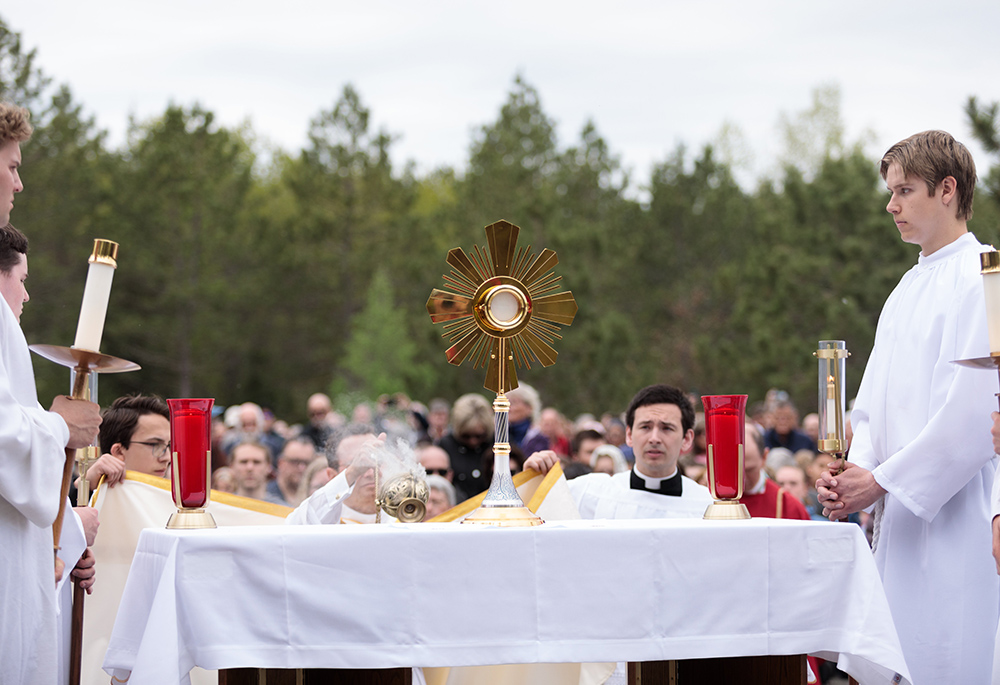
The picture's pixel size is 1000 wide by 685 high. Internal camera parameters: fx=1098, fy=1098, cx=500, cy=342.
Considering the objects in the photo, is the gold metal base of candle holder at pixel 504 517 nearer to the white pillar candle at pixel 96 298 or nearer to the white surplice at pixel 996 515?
the white pillar candle at pixel 96 298

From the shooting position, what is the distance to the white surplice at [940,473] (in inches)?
137

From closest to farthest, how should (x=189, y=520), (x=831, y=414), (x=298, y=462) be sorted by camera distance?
(x=189, y=520) < (x=831, y=414) < (x=298, y=462)

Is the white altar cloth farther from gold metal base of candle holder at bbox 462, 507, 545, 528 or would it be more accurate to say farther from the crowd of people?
the crowd of people

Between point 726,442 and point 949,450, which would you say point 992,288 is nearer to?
point 949,450

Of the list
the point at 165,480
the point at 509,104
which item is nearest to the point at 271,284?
the point at 509,104

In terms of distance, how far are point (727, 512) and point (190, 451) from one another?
5.52ft

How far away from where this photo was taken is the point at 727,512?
3.52 meters

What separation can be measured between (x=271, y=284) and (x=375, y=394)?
4397 mm

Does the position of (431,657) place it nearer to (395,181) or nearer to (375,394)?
(375,394)

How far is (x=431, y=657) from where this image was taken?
9.60 ft

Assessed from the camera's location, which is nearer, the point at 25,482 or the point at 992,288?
the point at 25,482

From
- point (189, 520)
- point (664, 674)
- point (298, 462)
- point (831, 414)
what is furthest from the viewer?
point (298, 462)

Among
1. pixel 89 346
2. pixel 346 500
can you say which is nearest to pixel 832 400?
pixel 346 500

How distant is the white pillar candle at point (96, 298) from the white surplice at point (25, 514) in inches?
10.5
